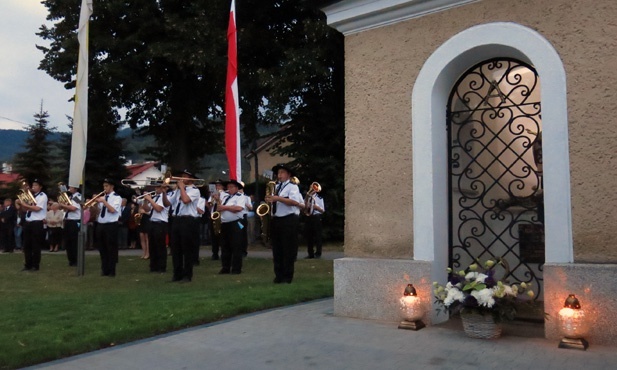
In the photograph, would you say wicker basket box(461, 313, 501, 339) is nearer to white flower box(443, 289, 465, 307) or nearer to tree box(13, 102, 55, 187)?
white flower box(443, 289, 465, 307)

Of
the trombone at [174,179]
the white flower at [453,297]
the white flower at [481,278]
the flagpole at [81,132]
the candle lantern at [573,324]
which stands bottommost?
the candle lantern at [573,324]

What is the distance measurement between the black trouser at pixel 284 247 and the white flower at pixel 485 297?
509 cm

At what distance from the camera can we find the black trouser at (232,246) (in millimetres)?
12531

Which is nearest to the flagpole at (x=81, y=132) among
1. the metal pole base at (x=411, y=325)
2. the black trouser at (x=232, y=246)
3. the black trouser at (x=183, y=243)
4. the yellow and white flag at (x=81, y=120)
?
the yellow and white flag at (x=81, y=120)

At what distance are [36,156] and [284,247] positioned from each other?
3471cm

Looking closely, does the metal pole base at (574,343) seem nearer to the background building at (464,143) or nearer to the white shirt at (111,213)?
the background building at (464,143)

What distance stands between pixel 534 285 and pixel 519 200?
4.65ft

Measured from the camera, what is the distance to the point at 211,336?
20.5 ft

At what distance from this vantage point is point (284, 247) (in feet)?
34.6

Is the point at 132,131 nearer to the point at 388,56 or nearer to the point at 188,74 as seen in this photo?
the point at 188,74

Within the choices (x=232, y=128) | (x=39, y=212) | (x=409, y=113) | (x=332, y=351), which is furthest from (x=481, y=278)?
(x=39, y=212)

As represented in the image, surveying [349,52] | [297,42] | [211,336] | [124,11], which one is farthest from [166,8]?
[211,336]

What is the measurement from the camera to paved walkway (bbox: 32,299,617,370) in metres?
5.04

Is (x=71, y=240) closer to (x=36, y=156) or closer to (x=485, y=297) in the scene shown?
(x=485, y=297)
